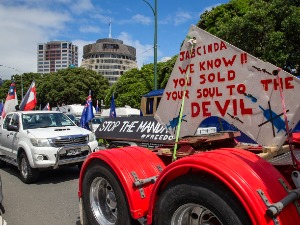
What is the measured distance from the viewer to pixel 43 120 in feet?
28.7

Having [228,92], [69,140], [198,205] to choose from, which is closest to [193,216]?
[198,205]

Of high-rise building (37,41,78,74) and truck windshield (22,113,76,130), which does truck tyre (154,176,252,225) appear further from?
high-rise building (37,41,78,74)

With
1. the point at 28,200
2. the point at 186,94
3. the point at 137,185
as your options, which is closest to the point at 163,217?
the point at 137,185

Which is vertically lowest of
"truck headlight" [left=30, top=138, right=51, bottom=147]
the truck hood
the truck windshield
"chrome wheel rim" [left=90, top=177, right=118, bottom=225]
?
"chrome wheel rim" [left=90, top=177, right=118, bottom=225]

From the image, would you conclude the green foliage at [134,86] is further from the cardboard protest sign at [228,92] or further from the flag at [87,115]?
the cardboard protest sign at [228,92]

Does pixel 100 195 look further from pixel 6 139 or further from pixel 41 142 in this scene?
pixel 6 139

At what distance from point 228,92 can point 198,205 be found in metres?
1.18

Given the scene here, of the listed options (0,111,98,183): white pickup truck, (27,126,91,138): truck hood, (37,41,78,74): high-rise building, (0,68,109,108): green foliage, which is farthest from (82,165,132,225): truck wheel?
(37,41,78,74): high-rise building

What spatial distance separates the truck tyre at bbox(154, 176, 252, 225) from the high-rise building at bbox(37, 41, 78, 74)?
182 metres

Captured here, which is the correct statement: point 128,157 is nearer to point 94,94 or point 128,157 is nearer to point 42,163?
point 42,163

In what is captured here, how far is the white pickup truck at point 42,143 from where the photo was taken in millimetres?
7402

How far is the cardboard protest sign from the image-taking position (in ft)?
8.90

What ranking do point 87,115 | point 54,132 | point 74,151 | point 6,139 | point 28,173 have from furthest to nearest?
point 87,115 < point 6,139 < point 54,132 < point 74,151 < point 28,173

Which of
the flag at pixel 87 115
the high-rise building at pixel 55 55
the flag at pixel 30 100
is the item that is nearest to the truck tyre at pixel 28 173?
the flag at pixel 30 100
